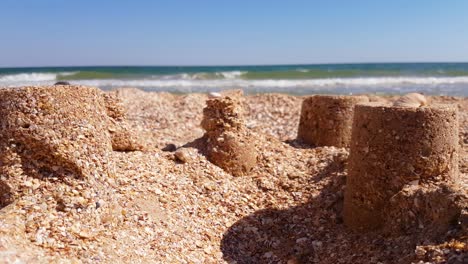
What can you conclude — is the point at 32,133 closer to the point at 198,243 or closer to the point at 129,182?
the point at 129,182

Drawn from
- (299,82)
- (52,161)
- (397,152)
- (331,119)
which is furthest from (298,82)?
(52,161)

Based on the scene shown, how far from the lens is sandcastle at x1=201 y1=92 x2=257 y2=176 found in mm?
5387

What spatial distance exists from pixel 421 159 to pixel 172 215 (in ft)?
6.99

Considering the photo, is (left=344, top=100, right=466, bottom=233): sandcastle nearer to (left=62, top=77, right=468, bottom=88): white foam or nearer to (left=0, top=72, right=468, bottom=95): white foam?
(left=0, top=72, right=468, bottom=95): white foam

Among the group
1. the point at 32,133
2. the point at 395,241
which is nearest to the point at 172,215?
the point at 32,133

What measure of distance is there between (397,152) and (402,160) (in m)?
0.07

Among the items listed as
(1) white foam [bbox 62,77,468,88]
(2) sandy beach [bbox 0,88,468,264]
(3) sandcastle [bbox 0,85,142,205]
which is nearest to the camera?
(2) sandy beach [bbox 0,88,468,264]

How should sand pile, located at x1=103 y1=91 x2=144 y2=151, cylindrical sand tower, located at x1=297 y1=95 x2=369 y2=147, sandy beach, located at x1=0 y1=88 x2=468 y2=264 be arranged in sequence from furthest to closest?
cylindrical sand tower, located at x1=297 y1=95 x2=369 y2=147 → sand pile, located at x1=103 y1=91 x2=144 y2=151 → sandy beach, located at x1=0 y1=88 x2=468 y2=264

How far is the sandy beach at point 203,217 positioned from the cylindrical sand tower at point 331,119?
27 cm

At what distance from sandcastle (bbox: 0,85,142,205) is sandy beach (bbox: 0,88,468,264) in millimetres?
65

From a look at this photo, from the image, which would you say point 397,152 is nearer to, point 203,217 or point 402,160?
point 402,160

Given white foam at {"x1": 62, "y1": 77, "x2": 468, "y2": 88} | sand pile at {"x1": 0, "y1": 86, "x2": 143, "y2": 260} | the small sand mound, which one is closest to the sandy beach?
sand pile at {"x1": 0, "y1": 86, "x2": 143, "y2": 260}

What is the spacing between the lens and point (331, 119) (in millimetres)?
6363

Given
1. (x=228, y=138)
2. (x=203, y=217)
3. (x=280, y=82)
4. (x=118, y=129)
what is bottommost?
(x=203, y=217)
